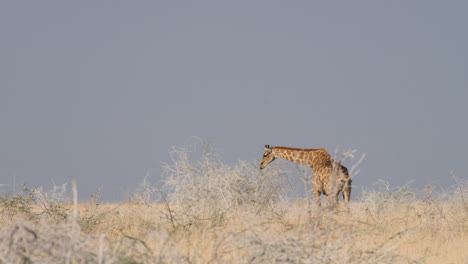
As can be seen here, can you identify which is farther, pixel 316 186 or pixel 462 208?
pixel 316 186

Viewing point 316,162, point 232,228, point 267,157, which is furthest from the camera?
point 267,157

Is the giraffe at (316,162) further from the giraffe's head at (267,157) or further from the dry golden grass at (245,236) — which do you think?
the dry golden grass at (245,236)

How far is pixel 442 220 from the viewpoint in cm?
1491

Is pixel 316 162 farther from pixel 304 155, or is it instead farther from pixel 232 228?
pixel 232 228

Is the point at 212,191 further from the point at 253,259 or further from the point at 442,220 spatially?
the point at 253,259

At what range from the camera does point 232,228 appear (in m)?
12.5

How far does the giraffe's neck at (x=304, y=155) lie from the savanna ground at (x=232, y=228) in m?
1.28

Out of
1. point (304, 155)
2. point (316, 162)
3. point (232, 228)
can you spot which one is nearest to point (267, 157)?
point (304, 155)

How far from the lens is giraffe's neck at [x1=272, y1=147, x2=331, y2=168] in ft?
64.2

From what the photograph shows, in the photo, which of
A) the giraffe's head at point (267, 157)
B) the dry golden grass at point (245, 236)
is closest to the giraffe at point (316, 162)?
the giraffe's head at point (267, 157)

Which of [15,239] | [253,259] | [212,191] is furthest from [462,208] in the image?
[15,239]

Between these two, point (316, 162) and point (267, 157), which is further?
point (267, 157)

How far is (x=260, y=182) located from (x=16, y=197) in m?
5.87

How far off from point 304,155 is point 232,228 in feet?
26.1
